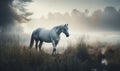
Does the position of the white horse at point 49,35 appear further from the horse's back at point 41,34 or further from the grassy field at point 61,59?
the grassy field at point 61,59

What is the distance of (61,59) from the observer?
7664 mm

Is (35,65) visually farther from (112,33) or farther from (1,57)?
(112,33)

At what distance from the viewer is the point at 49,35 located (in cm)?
773

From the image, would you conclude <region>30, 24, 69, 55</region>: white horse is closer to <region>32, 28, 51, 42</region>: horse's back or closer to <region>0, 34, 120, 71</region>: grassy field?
<region>32, 28, 51, 42</region>: horse's back

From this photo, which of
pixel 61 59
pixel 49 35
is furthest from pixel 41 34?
pixel 61 59

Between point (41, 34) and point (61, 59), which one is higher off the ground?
point (41, 34)

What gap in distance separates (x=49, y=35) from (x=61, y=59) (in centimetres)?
44

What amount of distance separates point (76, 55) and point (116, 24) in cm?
82

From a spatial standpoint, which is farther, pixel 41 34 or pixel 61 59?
pixel 41 34

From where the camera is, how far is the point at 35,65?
7582mm

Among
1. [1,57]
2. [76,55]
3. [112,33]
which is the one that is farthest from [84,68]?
[1,57]

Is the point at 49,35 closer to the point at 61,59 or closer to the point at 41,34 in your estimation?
the point at 41,34

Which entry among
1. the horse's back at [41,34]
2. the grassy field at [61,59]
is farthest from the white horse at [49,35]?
the grassy field at [61,59]

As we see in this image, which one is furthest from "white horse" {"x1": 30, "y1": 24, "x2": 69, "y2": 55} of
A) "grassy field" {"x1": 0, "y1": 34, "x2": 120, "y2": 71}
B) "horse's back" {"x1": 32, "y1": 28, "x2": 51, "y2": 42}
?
"grassy field" {"x1": 0, "y1": 34, "x2": 120, "y2": 71}
